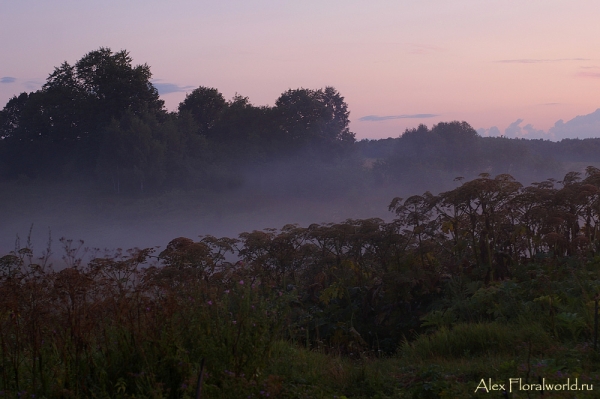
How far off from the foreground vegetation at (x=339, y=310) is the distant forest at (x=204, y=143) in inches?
1350

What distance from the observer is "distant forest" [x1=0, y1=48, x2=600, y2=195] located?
41.9 meters

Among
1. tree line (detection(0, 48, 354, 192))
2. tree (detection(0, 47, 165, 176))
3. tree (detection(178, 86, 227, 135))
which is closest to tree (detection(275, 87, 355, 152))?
tree line (detection(0, 48, 354, 192))

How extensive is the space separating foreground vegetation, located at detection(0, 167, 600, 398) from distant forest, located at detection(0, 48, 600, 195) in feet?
112

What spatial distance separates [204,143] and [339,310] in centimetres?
3966

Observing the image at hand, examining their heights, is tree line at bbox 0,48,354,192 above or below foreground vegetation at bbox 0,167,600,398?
above

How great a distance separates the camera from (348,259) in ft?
26.0

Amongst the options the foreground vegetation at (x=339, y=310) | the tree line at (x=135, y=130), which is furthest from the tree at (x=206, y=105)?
the foreground vegetation at (x=339, y=310)

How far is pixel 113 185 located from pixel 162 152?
4.92 m

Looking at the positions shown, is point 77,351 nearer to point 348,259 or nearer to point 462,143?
point 348,259

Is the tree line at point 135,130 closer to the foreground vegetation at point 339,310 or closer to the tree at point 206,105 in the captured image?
the tree at point 206,105

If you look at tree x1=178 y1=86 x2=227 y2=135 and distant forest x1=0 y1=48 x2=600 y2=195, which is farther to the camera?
tree x1=178 y1=86 x2=227 y2=135

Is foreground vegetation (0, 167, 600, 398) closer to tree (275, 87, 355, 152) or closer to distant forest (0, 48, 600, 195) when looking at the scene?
distant forest (0, 48, 600, 195)

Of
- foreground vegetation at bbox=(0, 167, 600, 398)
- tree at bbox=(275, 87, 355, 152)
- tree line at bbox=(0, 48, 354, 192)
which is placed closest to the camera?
foreground vegetation at bbox=(0, 167, 600, 398)

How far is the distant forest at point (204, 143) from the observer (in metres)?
41.9
